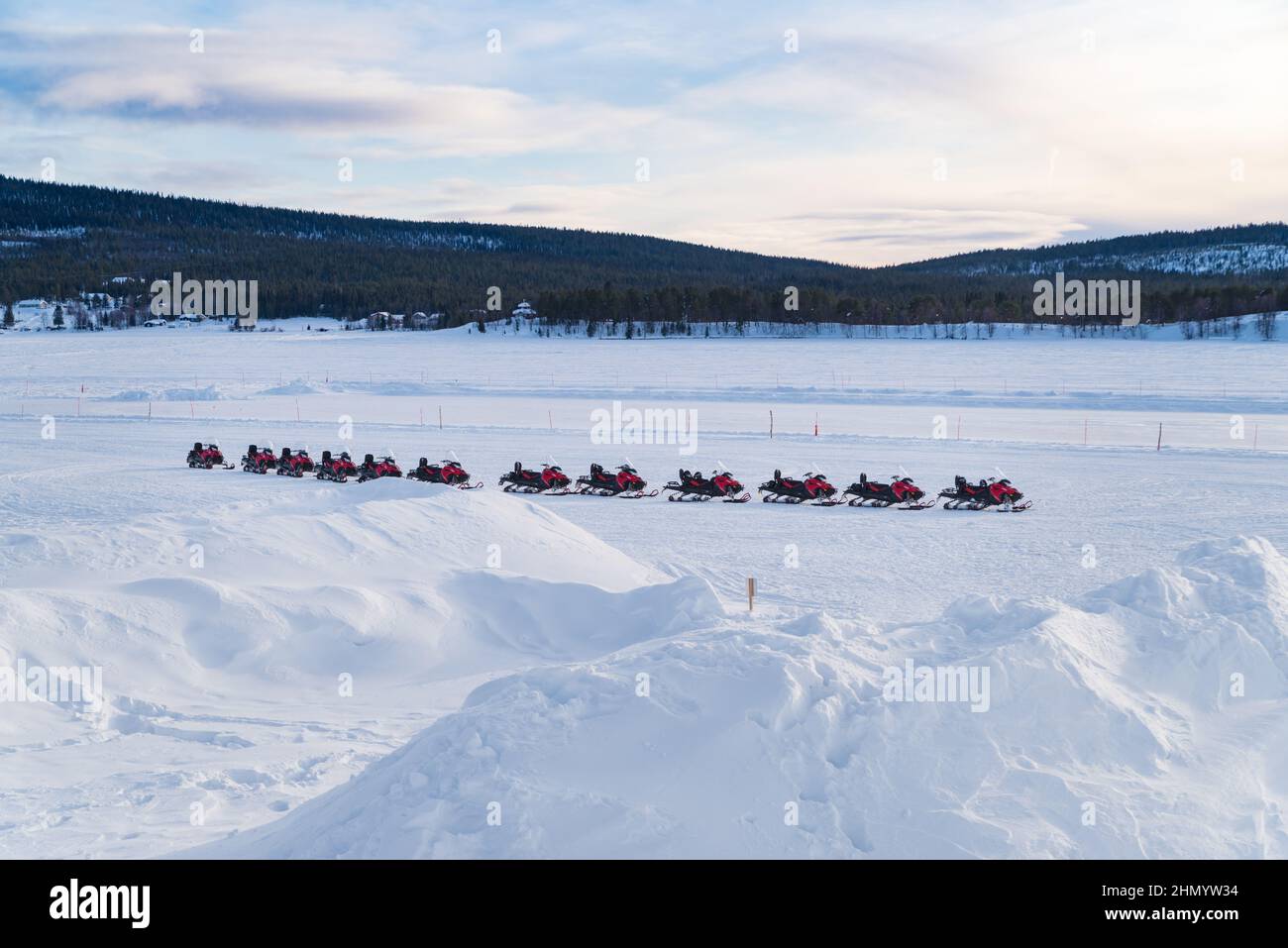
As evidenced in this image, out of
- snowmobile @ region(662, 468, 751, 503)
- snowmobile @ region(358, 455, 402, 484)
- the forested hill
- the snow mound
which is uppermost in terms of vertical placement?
the forested hill

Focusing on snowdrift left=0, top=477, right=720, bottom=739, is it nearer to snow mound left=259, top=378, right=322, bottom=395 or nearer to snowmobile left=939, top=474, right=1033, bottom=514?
snowmobile left=939, top=474, right=1033, bottom=514

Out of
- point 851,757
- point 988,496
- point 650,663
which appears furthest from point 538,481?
point 851,757

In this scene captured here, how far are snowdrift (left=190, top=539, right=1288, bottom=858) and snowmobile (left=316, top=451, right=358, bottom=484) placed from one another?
17.1m

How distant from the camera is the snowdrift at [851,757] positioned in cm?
546

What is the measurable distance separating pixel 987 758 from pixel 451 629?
7.07 m

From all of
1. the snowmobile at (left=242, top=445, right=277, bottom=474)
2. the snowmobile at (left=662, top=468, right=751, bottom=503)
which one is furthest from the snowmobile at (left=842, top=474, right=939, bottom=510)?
the snowmobile at (left=242, top=445, right=277, bottom=474)

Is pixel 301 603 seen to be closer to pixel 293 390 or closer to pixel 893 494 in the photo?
pixel 893 494

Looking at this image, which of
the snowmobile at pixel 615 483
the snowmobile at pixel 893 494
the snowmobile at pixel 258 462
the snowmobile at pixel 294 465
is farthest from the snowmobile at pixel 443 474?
the snowmobile at pixel 893 494

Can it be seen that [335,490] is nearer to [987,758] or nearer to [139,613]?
[139,613]

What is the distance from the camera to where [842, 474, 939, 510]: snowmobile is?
20047 mm

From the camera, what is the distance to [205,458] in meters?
25.6

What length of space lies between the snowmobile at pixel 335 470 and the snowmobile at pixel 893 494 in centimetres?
1154

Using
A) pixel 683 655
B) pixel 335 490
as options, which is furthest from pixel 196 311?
pixel 683 655

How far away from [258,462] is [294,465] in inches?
43.8
